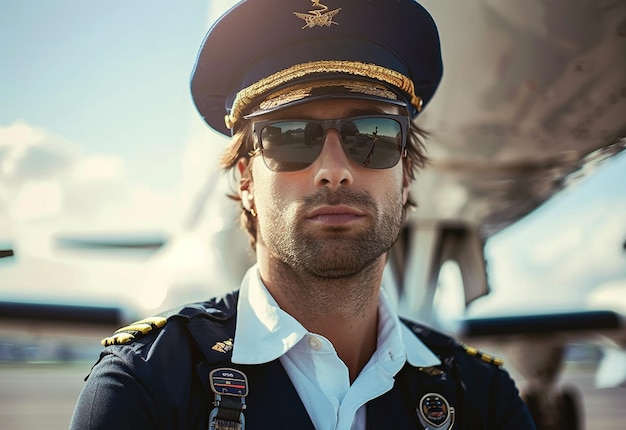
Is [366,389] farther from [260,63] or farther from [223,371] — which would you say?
[260,63]

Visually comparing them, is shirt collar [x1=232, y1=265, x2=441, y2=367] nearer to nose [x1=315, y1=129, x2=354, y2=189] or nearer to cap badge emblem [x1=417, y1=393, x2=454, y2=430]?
cap badge emblem [x1=417, y1=393, x2=454, y2=430]

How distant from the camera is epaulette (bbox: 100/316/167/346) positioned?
1311 millimetres

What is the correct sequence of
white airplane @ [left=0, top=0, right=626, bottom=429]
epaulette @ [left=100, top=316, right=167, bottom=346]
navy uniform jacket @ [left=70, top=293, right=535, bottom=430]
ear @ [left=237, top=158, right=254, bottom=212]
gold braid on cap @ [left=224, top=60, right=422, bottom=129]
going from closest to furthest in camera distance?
navy uniform jacket @ [left=70, top=293, right=535, bottom=430] → epaulette @ [left=100, top=316, right=167, bottom=346] → gold braid on cap @ [left=224, top=60, right=422, bottom=129] → ear @ [left=237, top=158, right=254, bottom=212] → white airplane @ [left=0, top=0, right=626, bottom=429]

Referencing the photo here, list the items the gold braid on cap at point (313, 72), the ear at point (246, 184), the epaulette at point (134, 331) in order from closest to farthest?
1. the epaulette at point (134, 331)
2. the gold braid on cap at point (313, 72)
3. the ear at point (246, 184)

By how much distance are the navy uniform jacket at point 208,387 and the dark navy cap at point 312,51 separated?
555 millimetres

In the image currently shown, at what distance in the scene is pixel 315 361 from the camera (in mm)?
1405

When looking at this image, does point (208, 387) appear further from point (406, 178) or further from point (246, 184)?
point (406, 178)

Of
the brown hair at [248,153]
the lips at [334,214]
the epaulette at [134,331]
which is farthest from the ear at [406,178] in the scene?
the epaulette at [134,331]

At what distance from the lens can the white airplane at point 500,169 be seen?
345 cm

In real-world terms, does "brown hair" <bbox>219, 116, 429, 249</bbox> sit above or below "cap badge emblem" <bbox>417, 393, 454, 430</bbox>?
above

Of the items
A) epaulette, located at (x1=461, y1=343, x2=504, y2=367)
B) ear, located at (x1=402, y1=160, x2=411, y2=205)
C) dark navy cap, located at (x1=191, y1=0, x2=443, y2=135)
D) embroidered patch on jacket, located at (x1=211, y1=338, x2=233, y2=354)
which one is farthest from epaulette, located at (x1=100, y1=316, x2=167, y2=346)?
epaulette, located at (x1=461, y1=343, x2=504, y2=367)

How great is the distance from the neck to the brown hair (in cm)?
27

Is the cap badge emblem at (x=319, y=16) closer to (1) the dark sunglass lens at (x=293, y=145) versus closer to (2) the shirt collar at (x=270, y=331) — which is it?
(1) the dark sunglass lens at (x=293, y=145)

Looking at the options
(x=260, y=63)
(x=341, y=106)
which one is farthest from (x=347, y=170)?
(x=260, y=63)
